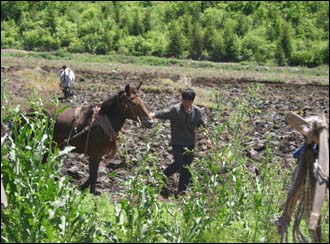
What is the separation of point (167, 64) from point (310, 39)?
79.0 feet

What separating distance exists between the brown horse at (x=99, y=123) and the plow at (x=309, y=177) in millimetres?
4399

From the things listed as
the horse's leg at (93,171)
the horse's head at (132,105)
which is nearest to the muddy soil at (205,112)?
the horse's leg at (93,171)

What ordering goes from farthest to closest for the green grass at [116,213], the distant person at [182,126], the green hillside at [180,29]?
the green hillside at [180,29], the distant person at [182,126], the green grass at [116,213]

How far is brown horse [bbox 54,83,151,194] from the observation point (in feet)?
30.1

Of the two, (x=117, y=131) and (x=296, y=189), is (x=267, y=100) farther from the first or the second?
(x=296, y=189)

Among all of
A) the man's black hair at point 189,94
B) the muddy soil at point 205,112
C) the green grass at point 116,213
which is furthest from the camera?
the muddy soil at point 205,112

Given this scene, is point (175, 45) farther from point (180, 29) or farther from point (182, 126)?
point (182, 126)

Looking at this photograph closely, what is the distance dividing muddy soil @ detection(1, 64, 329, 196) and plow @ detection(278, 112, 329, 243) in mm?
1698

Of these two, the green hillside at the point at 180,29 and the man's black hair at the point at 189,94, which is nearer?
the man's black hair at the point at 189,94

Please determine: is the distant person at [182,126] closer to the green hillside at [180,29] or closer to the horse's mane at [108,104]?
the horse's mane at [108,104]

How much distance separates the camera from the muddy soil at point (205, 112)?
1032cm

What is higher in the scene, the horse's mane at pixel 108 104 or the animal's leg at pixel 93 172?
the horse's mane at pixel 108 104

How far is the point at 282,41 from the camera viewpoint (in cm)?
6756

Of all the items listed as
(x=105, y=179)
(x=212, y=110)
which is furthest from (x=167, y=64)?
(x=105, y=179)
